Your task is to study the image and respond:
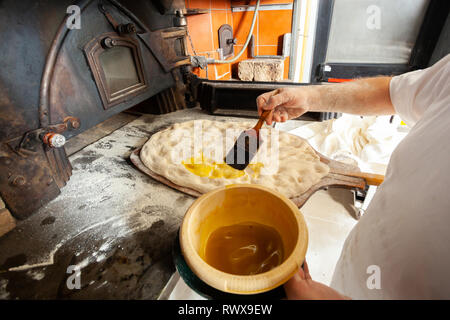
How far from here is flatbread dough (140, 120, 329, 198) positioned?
1.12 metres

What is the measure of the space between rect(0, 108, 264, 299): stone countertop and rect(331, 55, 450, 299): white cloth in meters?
0.62

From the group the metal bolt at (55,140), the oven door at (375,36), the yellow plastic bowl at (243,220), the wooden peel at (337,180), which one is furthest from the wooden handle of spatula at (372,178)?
the oven door at (375,36)

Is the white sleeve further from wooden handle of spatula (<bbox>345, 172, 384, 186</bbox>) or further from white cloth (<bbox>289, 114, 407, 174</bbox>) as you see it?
white cloth (<bbox>289, 114, 407, 174</bbox>)

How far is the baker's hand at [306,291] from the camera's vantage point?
Result: 1.58 feet

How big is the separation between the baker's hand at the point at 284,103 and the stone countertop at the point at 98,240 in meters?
0.67

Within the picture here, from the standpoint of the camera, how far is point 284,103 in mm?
1190

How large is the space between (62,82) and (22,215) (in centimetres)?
64

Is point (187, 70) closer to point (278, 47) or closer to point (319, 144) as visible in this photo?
point (319, 144)

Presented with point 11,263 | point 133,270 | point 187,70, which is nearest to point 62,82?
point 11,263

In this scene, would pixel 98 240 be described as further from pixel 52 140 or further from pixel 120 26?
pixel 120 26

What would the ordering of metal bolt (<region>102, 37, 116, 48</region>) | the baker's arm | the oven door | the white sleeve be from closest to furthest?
the white sleeve
the baker's arm
metal bolt (<region>102, 37, 116, 48</region>)
the oven door

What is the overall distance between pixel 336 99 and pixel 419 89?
36 centimetres

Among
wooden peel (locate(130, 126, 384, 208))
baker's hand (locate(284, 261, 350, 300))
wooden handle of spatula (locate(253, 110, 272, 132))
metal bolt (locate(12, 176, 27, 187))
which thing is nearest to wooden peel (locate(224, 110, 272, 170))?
wooden handle of spatula (locate(253, 110, 272, 132))

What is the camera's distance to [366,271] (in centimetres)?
60
